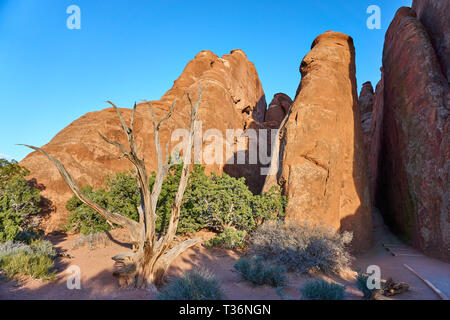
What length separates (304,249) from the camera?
22.2 ft

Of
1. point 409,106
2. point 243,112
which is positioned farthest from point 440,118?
point 243,112

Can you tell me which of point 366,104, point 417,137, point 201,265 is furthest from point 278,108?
point 201,265

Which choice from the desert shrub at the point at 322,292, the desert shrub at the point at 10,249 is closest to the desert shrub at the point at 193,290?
the desert shrub at the point at 322,292

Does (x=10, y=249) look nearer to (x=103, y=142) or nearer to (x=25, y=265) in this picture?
(x=25, y=265)

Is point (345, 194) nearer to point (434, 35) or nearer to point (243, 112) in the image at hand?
point (434, 35)

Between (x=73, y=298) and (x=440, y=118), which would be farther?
(x=440, y=118)

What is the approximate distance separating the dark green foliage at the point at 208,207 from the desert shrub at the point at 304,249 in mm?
1739

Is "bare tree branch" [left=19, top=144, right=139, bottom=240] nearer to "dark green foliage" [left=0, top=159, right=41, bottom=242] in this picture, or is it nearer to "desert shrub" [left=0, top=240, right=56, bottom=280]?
"desert shrub" [left=0, top=240, right=56, bottom=280]

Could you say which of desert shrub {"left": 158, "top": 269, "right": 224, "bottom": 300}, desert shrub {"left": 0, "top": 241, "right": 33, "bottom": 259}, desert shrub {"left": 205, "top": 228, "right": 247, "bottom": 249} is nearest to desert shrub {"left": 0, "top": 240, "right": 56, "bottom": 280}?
desert shrub {"left": 0, "top": 241, "right": 33, "bottom": 259}

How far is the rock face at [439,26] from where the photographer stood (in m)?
11.4

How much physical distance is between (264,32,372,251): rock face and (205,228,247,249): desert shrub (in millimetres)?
2397

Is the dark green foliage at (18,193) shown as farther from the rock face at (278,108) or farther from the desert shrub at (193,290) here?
the rock face at (278,108)

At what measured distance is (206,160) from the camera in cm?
1655
